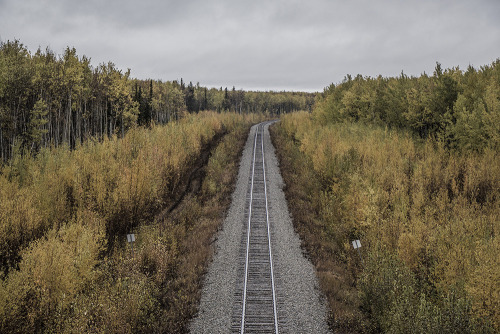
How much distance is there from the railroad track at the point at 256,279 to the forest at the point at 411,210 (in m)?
2.15

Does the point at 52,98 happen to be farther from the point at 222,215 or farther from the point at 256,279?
the point at 256,279

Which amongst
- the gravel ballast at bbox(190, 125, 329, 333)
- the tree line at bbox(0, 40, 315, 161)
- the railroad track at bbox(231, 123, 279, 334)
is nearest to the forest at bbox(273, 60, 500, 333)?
the gravel ballast at bbox(190, 125, 329, 333)

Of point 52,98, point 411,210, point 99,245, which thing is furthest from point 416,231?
point 52,98

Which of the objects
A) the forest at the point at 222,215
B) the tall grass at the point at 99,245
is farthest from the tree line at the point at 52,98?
the tall grass at the point at 99,245

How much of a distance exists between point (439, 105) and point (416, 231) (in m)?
19.2

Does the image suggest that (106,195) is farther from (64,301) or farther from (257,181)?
(257,181)

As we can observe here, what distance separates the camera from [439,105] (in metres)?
24.9

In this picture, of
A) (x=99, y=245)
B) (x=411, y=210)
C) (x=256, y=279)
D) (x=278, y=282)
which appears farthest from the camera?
(x=411, y=210)

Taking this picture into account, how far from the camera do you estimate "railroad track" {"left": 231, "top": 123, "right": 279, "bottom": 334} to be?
961 cm

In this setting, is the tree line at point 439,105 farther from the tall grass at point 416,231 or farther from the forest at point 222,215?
the tall grass at point 416,231

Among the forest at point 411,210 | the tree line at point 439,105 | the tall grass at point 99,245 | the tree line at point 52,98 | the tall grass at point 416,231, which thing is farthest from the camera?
the tree line at point 52,98

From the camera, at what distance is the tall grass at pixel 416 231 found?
7453mm

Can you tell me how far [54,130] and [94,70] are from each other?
11223mm

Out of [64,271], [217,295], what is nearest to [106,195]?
[64,271]
